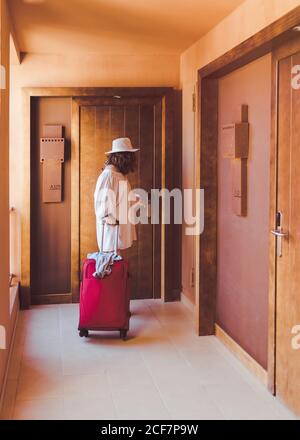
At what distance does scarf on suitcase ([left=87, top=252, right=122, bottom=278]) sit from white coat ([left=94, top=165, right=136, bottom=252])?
0.31 meters

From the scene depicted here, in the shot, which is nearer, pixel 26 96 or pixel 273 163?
pixel 273 163

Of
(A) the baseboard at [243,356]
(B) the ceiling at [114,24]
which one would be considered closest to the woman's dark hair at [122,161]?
(B) the ceiling at [114,24]

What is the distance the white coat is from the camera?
482 centimetres

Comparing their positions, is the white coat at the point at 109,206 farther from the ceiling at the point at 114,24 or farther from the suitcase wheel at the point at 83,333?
the ceiling at the point at 114,24

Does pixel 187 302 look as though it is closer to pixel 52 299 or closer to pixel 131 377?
pixel 52 299

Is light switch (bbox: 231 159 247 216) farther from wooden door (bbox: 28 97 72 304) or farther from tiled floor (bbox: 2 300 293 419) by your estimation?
wooden door (bbox: 28 97 72 304)

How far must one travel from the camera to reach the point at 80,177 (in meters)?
5.66

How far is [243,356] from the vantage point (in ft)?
13.1

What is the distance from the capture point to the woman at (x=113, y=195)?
15.8 feet

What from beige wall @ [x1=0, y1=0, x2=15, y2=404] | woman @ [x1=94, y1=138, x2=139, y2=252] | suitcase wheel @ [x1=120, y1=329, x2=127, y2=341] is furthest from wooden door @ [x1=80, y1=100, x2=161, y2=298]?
beige wall @ [x1=0, y1=0, x2=15, y2=404]

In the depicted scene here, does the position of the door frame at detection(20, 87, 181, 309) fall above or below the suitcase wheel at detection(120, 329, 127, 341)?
above

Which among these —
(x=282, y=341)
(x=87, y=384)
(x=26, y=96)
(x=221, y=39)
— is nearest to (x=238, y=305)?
(x=282, y=341)

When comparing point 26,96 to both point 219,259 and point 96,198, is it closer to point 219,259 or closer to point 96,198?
point 96,198
